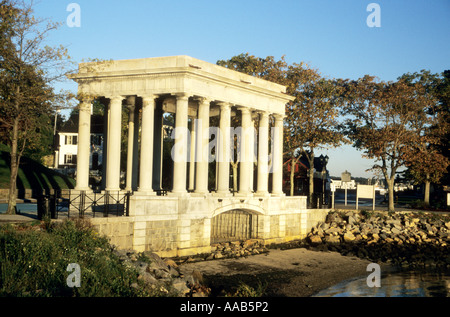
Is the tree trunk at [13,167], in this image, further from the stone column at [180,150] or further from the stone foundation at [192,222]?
the stone column at [180,150]

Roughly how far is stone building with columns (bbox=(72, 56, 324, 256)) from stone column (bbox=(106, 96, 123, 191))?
68 mm

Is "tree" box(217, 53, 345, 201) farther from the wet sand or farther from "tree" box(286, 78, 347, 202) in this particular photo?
the wet sand

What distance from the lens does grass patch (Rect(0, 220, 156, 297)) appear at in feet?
54.3

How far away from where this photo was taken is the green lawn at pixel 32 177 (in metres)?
49.1

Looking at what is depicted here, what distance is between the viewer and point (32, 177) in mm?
52406

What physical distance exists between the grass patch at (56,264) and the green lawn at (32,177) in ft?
90.1

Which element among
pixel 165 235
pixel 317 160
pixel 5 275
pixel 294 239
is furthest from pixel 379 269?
pixel 317 160

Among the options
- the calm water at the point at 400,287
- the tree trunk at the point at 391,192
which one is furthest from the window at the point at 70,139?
the calm water at the point at 400,287

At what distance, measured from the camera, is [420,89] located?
51312 millimetres

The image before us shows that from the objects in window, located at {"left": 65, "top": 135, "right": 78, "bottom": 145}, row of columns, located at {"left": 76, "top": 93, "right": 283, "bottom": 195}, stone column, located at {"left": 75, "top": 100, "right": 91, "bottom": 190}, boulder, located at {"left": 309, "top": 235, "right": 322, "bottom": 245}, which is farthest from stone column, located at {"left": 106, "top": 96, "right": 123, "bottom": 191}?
window, located at {"left": 65, "top": 135, "right": 78, "bottom": 145}

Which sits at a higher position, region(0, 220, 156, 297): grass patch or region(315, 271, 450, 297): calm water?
region(0, 220, 156, 297): grass patch

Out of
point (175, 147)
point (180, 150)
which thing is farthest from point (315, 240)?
point (175, 147)

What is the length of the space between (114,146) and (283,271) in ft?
46.2
